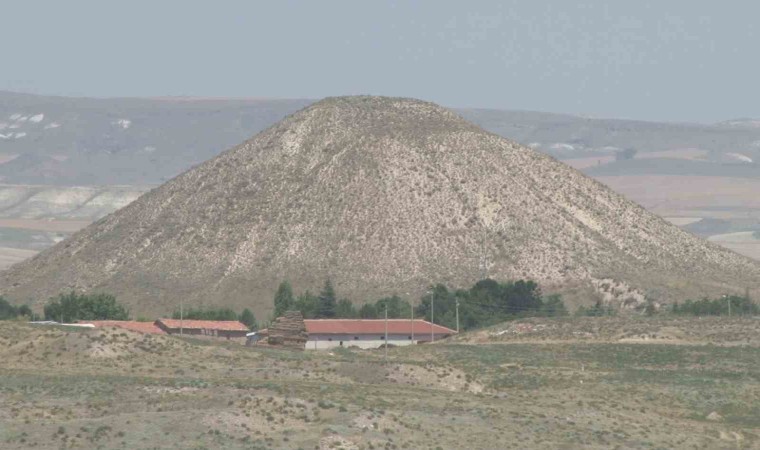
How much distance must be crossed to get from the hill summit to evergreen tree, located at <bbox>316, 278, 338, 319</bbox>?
1142 cm

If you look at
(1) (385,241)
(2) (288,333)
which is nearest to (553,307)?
(1) (385,241)

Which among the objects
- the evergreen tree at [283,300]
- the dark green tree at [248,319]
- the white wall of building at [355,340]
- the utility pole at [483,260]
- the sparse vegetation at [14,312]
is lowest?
the white wall of building at [355,340]

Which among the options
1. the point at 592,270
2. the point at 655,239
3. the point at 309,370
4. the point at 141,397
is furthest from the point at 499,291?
the point at 141,397

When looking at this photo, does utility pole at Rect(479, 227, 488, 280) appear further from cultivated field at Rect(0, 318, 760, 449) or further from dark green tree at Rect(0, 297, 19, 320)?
cultivated field at Rect(0, 318, 760, 449)

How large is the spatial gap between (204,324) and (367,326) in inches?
498

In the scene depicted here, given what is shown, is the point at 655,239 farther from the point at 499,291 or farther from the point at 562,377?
the point at 562,377

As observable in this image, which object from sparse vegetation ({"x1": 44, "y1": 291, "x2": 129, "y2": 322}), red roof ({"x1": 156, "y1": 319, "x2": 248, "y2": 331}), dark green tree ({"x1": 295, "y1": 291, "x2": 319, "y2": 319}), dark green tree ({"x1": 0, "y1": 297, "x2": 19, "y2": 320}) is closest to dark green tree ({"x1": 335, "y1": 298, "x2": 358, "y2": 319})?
dark green tree ({"x1": 295, "y1": 291, "x2": 319, "y2": 319})

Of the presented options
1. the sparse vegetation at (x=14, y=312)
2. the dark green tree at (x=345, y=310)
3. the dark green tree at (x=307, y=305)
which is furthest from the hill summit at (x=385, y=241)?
the sparse vegetation at (x=14, y=312)

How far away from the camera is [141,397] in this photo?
80812 millimetres

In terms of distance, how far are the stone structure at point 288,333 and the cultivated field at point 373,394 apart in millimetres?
9612

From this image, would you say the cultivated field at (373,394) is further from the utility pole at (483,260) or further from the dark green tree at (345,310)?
the utility pole at (483,260)

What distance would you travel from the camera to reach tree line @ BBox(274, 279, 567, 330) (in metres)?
152

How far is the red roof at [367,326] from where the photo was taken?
137500 millimetres

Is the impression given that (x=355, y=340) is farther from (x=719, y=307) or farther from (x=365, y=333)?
(x=719, y=307)
